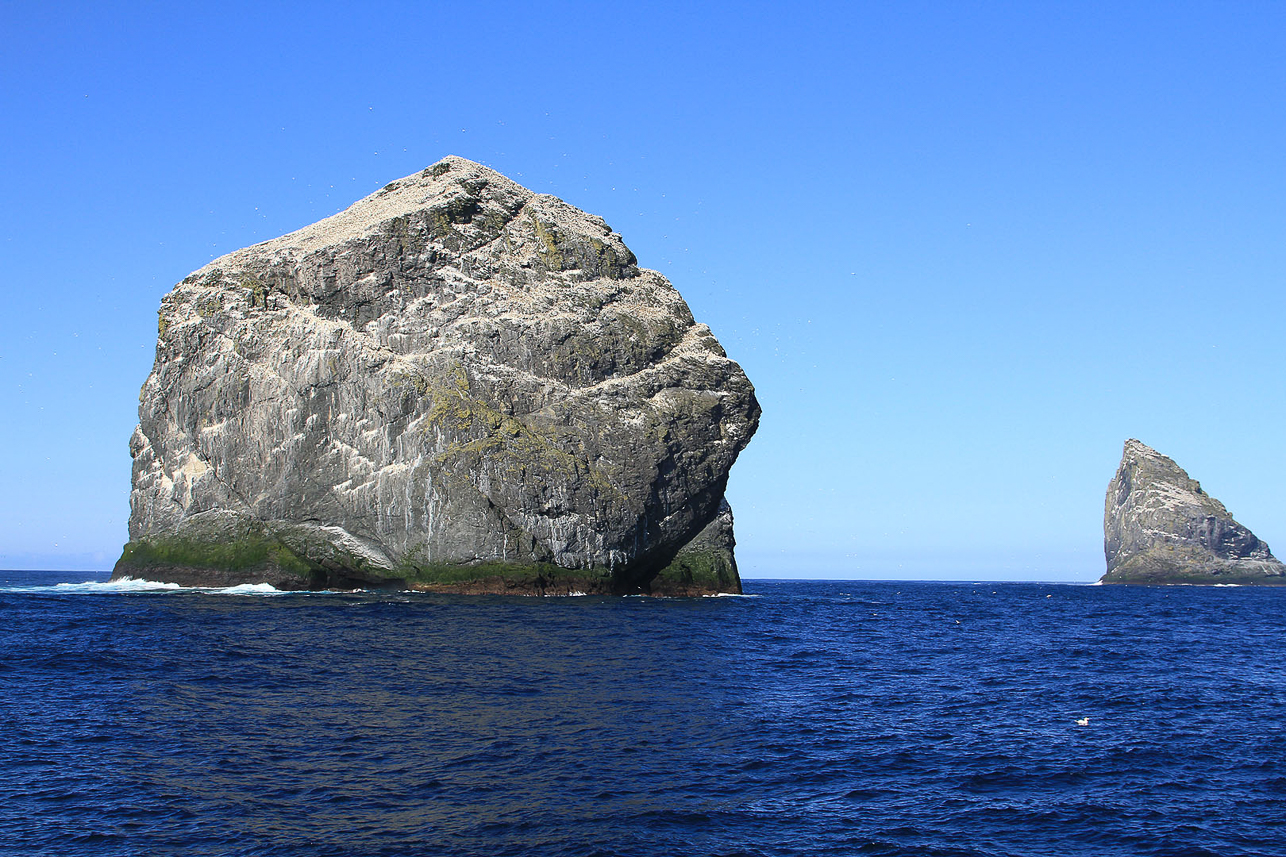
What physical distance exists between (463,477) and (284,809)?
1832 inches

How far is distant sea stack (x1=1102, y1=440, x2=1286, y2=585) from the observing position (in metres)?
158

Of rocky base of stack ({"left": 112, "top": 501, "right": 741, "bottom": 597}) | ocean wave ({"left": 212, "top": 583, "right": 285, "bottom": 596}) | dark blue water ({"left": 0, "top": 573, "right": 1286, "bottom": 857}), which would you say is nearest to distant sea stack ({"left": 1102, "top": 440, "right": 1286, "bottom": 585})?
rocky base of stack ({"left": 112, "top": 501, "right": 741, "bottom": 597})

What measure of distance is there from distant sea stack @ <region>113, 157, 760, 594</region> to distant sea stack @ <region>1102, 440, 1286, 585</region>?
121m

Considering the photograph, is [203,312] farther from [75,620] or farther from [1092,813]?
[1092,813]

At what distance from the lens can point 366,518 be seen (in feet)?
207

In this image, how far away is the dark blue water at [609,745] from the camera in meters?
15.0

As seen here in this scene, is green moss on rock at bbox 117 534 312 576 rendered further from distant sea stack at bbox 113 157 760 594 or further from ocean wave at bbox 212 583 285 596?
ocean wave at bbox 212 583 285 596

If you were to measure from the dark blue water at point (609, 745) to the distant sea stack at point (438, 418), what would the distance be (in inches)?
892

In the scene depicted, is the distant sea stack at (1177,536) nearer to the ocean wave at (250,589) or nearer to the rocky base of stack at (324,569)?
the rocky base of stack at (324,569)

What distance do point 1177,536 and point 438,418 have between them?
143 m

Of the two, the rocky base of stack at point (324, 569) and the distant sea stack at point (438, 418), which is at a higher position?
the distant sea stack at point (438, 418)

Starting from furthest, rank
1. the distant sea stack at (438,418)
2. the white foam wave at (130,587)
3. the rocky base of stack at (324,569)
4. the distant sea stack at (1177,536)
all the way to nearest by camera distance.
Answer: the distant sea stack at (1177,536), the white foam wave at (130,587), the distant sea stack at (438,418), the rocky base of stack at (324,569)

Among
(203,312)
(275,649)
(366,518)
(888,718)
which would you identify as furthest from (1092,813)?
(203,312)

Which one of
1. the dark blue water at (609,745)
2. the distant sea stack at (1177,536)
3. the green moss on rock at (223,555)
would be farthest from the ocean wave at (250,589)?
the distant sea stack at (1177,536)
